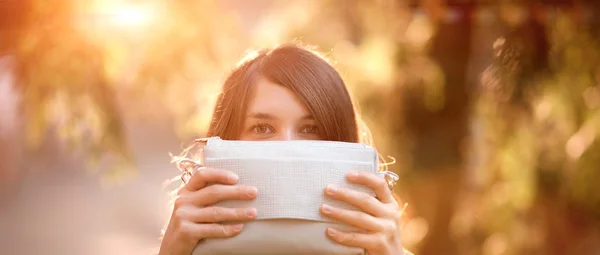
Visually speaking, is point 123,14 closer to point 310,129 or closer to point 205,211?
point 310,129

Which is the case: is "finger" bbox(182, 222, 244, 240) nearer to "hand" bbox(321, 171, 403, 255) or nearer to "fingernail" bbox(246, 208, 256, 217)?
"fingernail" bbox(246, 208, 256, 217)

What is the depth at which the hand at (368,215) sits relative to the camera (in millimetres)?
1352

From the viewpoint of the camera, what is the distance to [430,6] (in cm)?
358

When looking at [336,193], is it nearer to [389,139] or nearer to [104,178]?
[104,178]

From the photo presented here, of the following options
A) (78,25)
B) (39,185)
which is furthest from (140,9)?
(39,185)

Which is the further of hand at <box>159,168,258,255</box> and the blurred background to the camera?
the blurred background

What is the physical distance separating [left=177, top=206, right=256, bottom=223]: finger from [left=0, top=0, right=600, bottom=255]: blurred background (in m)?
1.70

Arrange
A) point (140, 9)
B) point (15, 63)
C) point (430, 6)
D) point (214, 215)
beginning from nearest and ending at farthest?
point (214, 215) < point (15, 63) < point (140, 9) < point (430, 6)

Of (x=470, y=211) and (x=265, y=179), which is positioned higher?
(x=470, y=211)

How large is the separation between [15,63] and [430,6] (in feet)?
Result: 6.11

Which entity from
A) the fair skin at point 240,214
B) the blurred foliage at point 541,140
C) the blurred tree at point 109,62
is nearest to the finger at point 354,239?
the fair skin at point 240,214

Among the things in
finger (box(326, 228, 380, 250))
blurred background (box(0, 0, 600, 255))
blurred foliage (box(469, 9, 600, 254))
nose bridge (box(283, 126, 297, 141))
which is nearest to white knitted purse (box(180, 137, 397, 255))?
finger (box(326, 228, 380, 250))

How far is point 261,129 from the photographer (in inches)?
61.8

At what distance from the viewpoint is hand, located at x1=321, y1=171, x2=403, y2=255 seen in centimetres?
135
